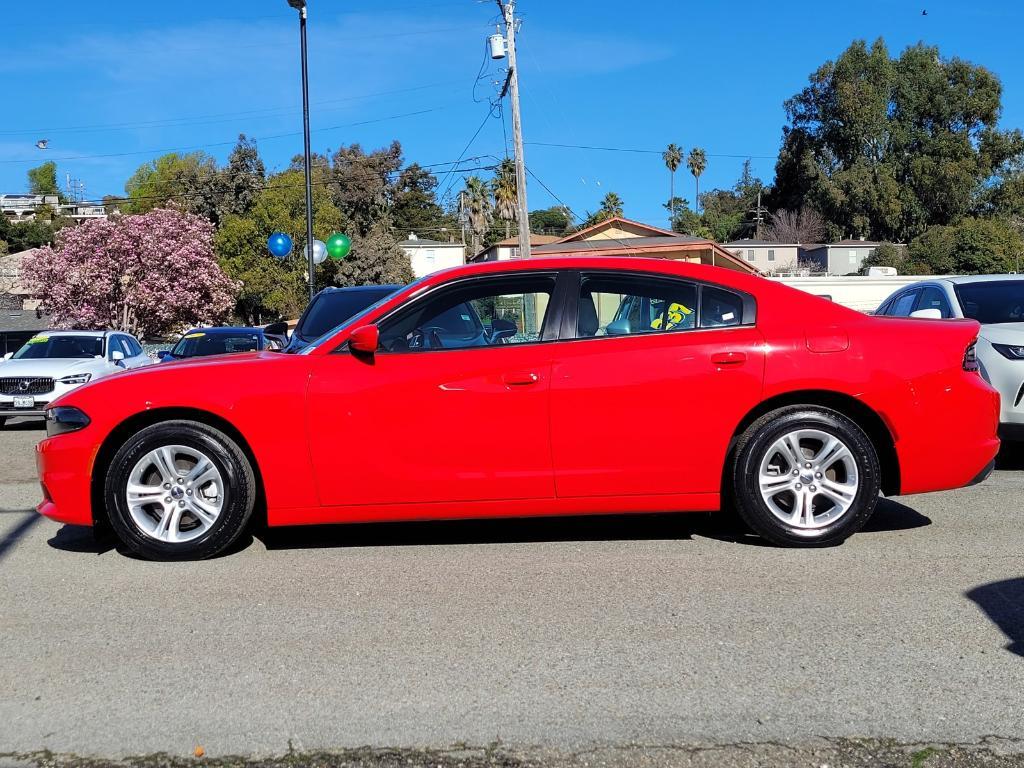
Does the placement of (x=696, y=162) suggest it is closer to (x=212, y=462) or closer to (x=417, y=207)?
(x=417, y=207)

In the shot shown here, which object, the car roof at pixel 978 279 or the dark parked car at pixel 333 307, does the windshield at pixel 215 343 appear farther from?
the car roof at pixel 978 279

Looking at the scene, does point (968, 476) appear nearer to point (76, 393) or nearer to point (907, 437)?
point (907, 437)

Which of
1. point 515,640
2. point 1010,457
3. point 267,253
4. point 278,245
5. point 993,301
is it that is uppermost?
point 267,253

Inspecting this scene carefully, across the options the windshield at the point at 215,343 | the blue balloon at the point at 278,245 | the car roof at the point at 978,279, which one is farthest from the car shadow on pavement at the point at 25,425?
the car roof at the point at 978,279

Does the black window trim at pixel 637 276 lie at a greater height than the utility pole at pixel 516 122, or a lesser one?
lesser

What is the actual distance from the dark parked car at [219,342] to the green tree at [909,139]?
2527 inches

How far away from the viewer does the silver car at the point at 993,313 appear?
757 cm

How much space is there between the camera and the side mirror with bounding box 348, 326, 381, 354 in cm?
520

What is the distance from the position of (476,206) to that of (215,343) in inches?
2572

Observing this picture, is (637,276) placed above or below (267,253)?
below

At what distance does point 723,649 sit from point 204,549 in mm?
2957

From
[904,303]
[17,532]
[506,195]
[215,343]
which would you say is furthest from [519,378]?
[506,195]

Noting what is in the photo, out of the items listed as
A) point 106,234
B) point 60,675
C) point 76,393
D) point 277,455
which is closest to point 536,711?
point 60,675

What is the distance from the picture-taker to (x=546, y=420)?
5246mm
